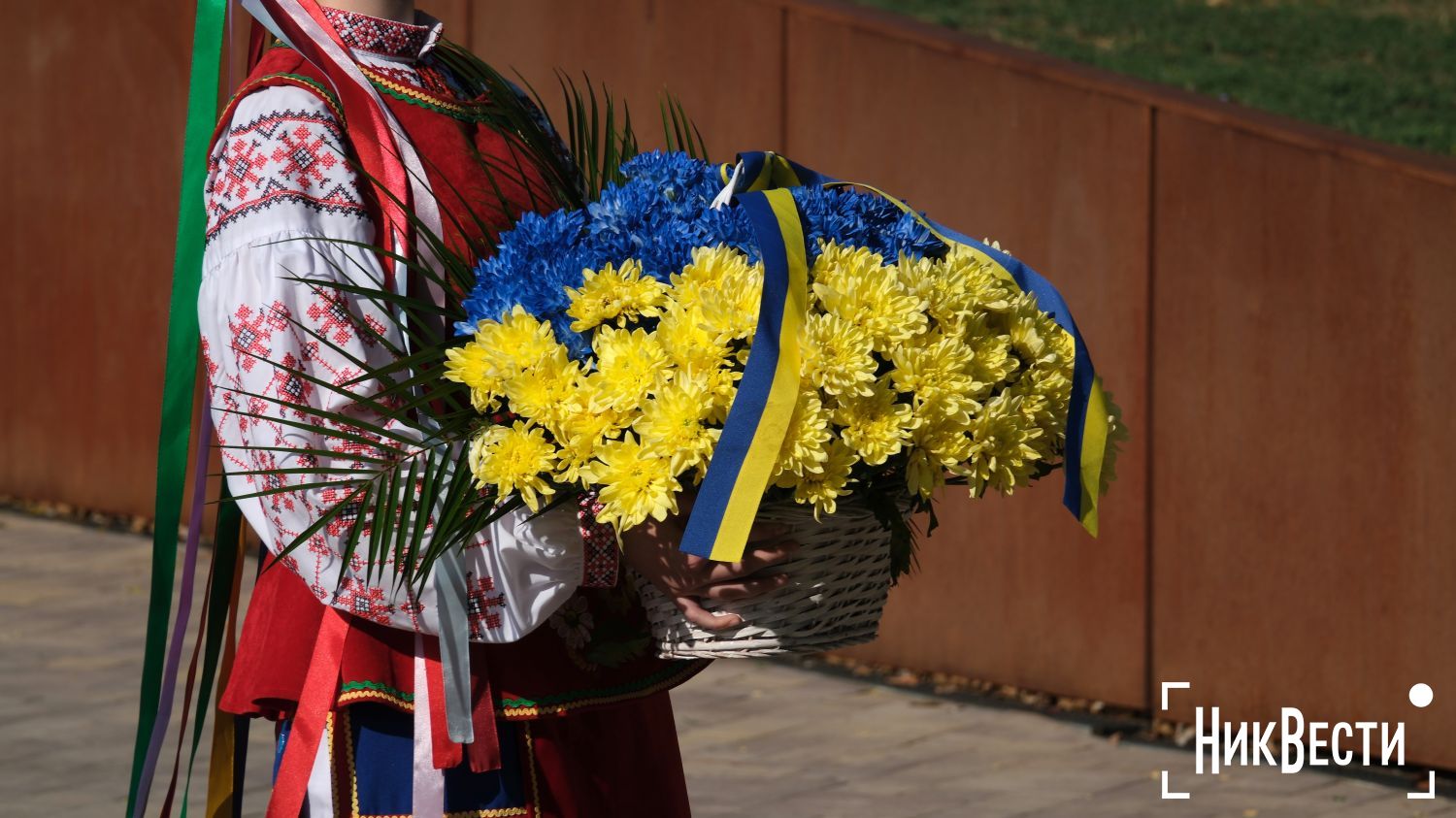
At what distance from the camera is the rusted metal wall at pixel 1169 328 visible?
509 cm

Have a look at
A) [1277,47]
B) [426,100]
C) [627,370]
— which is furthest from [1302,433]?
[627,370]

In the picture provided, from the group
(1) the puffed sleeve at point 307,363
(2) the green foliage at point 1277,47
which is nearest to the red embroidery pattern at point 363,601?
(1) the puffed sleeve at point 307,363

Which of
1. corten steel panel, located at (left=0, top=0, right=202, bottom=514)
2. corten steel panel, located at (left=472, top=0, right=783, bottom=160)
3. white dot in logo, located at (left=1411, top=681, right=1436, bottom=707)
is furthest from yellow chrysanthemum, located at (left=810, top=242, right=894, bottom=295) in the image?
corten steel panel, located at (left=0, top=0, right=202, bottom=514)

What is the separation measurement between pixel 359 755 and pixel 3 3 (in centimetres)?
614

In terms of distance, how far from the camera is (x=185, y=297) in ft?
7.70

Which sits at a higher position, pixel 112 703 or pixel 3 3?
pixel 3 3

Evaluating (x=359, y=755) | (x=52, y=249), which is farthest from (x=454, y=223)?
(x=52, y=249)

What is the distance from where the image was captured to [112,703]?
550 cm

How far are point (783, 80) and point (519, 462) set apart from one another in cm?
442

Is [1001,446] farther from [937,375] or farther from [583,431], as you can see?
[583,431]

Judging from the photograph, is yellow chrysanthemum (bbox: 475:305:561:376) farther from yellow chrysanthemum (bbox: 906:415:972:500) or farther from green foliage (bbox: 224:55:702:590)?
yellow chrysanthemum (bbox: 906:415:972:500)

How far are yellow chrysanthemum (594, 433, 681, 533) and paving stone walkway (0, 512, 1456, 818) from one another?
9.76 ft

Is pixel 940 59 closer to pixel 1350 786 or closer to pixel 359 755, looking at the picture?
pixel 1350 786

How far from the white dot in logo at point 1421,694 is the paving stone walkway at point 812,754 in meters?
0.24
